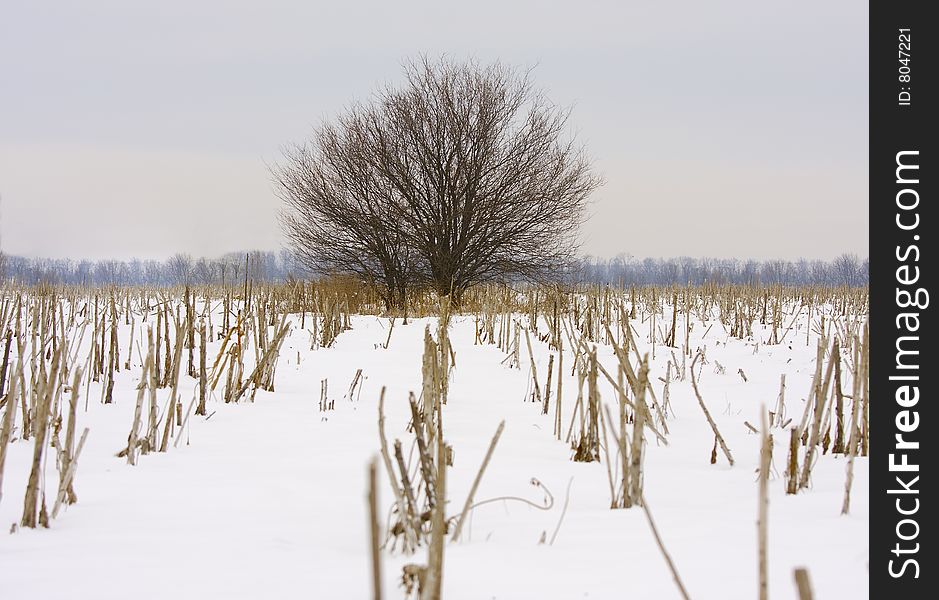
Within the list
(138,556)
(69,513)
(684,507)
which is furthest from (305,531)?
(684,507)

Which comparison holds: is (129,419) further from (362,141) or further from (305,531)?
(362,141)

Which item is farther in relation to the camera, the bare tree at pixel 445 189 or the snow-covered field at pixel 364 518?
the bare tree at pixel 445 189

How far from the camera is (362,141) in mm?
17359

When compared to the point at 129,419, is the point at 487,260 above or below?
above

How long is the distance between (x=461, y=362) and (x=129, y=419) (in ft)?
13.9

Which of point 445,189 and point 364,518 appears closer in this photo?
point 364,518

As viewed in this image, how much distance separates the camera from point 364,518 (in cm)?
236

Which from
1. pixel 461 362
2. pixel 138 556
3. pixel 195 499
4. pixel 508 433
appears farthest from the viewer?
pixel 461 362

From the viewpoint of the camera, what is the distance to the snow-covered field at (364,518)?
1688mm

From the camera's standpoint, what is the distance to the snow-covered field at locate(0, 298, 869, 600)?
1.69m

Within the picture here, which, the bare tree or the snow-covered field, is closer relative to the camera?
the snow-covered field
